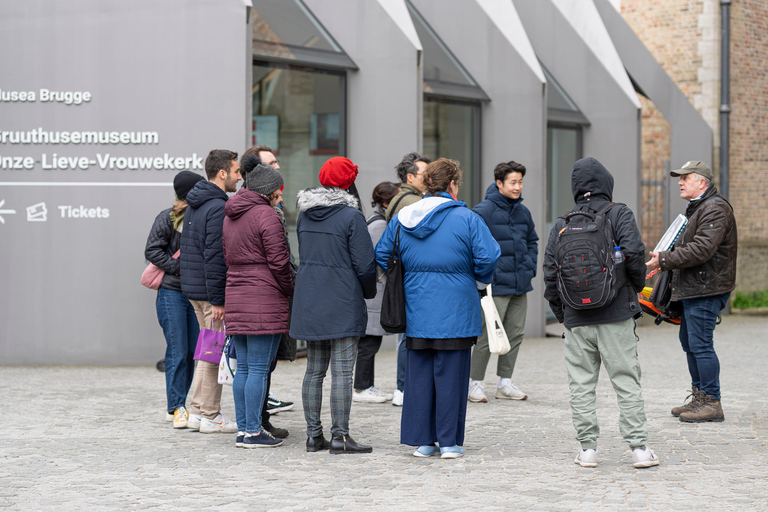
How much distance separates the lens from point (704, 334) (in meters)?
7.21

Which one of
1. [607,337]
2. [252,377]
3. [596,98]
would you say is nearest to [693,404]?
[607,337]

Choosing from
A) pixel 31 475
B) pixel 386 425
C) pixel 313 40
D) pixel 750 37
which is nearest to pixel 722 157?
pixel 750 37

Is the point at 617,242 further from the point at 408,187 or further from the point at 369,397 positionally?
the point at 369,397

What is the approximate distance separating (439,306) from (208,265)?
171 cm

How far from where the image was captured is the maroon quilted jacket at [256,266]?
6.25 m

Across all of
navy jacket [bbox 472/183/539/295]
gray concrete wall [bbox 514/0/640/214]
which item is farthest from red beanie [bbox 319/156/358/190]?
gray concrete wall [bbox 514/0/640/214]

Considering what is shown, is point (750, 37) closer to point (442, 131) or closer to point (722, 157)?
point (722, 157)

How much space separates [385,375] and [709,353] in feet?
11.8

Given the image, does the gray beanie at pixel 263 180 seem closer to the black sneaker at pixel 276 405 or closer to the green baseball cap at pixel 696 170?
the black sneaker at pixel 276 405

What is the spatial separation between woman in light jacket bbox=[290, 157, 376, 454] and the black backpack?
1.25m

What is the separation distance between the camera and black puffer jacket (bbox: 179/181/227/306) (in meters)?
6.61

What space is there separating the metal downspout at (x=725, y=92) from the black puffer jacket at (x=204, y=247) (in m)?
13.0

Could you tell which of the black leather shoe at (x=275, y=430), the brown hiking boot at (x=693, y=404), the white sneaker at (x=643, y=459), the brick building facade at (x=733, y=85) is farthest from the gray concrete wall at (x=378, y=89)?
the brick building facade at (x=733, y=85)

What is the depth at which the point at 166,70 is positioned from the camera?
10.0m
